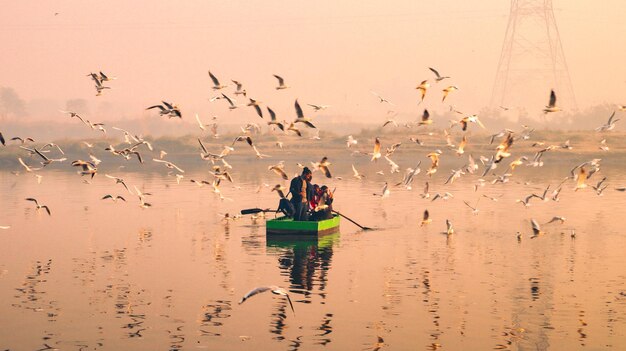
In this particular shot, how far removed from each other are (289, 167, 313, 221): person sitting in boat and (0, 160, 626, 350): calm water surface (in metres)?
1.36

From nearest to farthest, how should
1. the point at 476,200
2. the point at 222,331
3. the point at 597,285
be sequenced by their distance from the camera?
the point at 222,331 < the point at 597,285 < the point at 476,200

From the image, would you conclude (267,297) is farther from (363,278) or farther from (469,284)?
(469,284)

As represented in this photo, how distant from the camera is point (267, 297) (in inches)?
1262

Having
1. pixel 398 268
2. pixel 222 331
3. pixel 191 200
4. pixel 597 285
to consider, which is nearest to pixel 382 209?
pixel 191 200

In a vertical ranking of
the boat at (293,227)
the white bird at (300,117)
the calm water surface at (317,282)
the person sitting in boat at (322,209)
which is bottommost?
the calm water surface at (317,282)

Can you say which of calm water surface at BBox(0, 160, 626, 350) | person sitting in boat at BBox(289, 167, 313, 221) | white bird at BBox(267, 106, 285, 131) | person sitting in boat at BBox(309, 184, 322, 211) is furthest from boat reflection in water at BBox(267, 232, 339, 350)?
white bird at BBox(267, 106, 285, 131)

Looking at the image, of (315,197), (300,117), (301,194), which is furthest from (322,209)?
(300,117)

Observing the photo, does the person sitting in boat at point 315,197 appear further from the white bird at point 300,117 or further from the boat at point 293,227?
the white bird at point 300,117

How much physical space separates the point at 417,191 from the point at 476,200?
428 inches

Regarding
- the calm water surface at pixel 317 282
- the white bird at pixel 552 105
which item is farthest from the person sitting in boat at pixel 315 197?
Answer: the white bird at pixel 552 105

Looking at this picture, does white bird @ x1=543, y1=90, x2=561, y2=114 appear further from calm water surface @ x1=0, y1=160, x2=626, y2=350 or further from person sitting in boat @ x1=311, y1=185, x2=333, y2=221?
person sitting in boat @ x1=311, y1=185, x2=333, y2=221

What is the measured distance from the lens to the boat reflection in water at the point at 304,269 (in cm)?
2789

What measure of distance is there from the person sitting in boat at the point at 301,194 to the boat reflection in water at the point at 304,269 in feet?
3.63

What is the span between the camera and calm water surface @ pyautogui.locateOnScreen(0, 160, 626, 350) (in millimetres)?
27000
